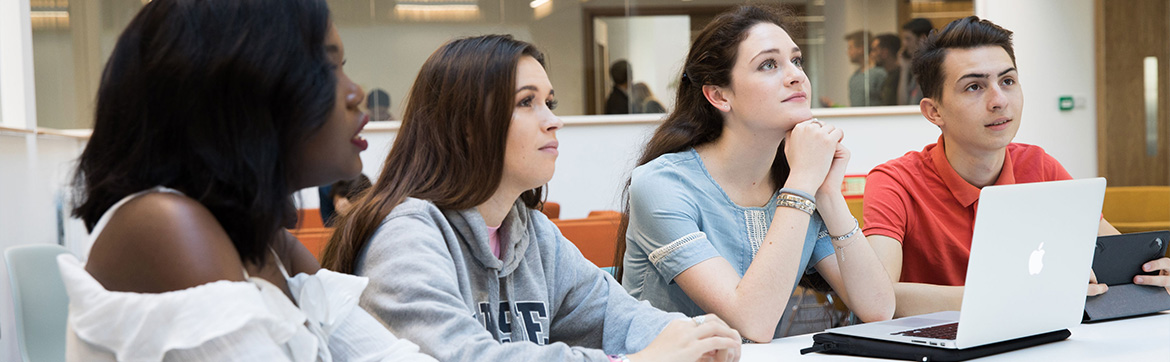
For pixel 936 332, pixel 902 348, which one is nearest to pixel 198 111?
pixel 902 348

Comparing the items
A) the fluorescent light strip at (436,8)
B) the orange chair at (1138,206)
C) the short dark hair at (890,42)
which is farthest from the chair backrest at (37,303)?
the short dark hair at (890,42)

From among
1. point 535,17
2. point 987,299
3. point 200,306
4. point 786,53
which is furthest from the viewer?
point 535,17

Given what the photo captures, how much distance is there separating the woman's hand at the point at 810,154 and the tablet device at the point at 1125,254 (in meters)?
0.51

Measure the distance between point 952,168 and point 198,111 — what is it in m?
1.85

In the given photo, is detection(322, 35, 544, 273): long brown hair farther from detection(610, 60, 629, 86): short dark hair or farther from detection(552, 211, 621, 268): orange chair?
detection(610, 60, 629, 86): short dark hair

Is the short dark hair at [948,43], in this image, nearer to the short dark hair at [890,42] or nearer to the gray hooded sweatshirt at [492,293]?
the gray hooded sweatshirt at [492,293]

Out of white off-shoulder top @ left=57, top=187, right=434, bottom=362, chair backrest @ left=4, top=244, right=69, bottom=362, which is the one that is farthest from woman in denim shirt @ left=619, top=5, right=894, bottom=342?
chair backrest @ left=4, top=244, right=69, bottom=362

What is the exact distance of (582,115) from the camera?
274 inches

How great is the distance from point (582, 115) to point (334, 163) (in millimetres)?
6065

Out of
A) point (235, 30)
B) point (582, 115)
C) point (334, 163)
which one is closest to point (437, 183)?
point (334, 163)

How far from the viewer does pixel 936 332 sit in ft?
4.62

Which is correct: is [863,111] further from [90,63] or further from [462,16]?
[90,63]

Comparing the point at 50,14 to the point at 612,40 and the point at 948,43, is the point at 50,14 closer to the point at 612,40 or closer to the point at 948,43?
the point at 612,40

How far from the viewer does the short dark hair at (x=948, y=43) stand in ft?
7.09
